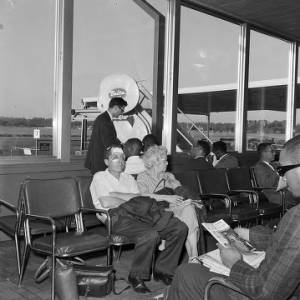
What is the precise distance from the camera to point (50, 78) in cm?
507

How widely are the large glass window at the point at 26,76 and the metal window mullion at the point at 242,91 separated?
3773 mm

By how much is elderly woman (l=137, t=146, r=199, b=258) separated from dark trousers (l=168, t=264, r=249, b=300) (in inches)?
61.7

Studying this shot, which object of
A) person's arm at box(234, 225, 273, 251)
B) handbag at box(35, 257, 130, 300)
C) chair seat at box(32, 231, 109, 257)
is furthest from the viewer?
chair seat at box(32, 231, 109, 257)

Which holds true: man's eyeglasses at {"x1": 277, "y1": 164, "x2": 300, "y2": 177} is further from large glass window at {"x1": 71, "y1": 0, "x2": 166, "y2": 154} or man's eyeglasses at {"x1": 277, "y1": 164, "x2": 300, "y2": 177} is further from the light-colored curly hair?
large glass window at {"x1": 71, "y1": 0, "x2": 166, "y2": 154}

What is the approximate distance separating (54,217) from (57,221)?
0.25 m

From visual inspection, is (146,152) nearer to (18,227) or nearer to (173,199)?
(173,199)

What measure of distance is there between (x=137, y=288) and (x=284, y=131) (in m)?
6.68

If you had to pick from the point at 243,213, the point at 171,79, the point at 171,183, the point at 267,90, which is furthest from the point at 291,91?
the point at 171,183

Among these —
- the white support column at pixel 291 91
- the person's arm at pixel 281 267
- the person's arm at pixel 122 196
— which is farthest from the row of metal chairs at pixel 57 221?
the white support column at pixel 291 91

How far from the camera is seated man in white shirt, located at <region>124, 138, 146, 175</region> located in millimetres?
4629

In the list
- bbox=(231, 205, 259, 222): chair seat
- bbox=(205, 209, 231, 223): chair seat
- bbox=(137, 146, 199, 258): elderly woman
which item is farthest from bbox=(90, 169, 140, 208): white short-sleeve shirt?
Result: bbox=(231, 205, 259, 222): chair seat

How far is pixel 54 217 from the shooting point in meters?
3.71

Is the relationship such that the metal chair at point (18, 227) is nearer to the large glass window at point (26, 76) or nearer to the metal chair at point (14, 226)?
the metal chair at point (14, 226)

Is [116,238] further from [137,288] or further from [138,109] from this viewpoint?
[138,109]
